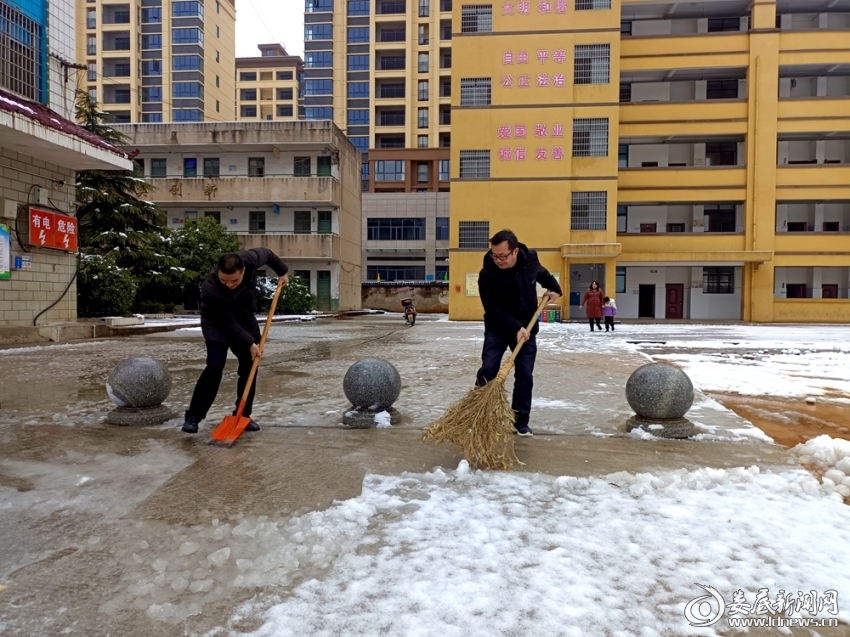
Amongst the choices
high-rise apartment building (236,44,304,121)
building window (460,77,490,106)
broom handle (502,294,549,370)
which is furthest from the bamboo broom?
high-rise apartment building (236,44,304,121)

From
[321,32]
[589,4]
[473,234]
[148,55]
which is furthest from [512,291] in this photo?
[148,55]

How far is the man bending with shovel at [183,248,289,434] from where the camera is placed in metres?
4.77

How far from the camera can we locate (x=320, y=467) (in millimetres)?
4148

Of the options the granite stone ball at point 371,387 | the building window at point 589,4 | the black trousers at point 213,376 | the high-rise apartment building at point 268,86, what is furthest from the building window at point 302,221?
the high-rise apartment building at point 268,86

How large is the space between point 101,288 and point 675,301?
26.5 meters

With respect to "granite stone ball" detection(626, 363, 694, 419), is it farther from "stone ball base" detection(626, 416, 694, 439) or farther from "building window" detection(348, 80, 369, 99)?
"building window" detection(348, 80, 369, 99)

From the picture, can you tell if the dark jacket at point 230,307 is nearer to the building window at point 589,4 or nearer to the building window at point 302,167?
the building window at point 589,4

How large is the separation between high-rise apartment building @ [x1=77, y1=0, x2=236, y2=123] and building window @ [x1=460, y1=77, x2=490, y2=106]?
42.5 meters

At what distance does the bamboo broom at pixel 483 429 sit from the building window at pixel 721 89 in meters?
32.0

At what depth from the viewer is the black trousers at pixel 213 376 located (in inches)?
193

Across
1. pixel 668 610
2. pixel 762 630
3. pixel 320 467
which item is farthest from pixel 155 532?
pixel 762 630

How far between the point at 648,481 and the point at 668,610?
153 cm

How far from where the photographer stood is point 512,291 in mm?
4777

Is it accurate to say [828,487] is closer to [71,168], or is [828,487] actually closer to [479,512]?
[479,512]
